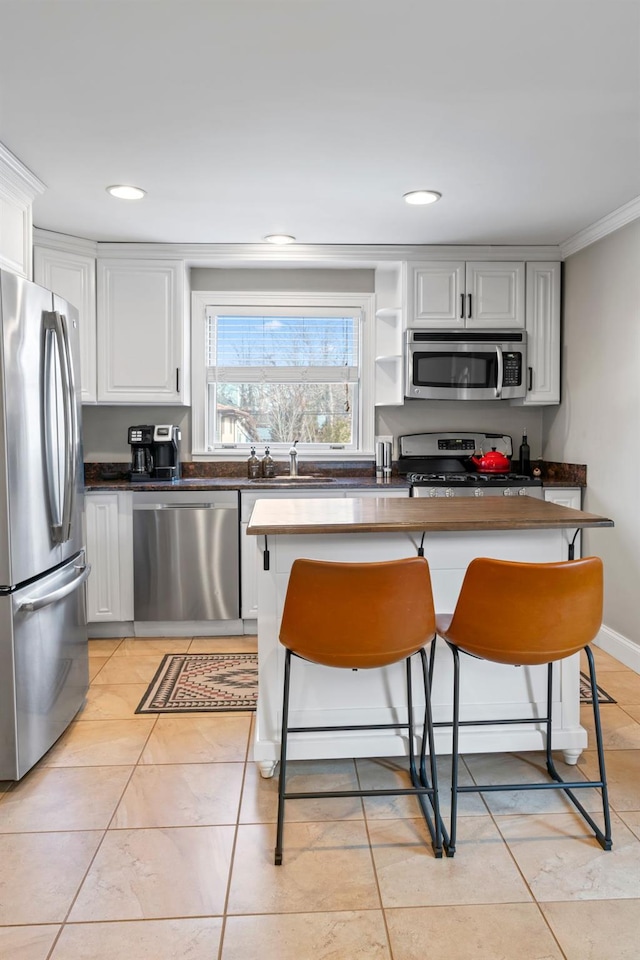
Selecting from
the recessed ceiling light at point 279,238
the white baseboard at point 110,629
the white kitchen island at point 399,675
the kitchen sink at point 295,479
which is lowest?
the white baseboard at point 110,629

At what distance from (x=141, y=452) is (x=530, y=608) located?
300 centimetres

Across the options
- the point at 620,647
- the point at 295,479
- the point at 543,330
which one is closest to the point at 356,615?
the point at 620,647

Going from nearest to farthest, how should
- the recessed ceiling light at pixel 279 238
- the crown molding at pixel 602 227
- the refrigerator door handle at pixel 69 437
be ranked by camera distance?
1. the refrigerator door handle at pixel 69 437
2. the crown molding at pixel 602 227
3. the recessed ceiling light at pixel 279 238

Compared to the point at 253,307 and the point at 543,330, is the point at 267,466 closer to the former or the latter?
the point at 253,307

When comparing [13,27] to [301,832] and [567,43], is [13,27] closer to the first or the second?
[567,43]

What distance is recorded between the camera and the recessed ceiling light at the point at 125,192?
324cm

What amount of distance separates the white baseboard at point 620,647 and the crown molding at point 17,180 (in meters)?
3.84

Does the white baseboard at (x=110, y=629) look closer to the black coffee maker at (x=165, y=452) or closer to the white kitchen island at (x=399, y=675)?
the black coffee maker at (x=165, y=452)

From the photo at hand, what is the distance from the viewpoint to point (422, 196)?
332 cm

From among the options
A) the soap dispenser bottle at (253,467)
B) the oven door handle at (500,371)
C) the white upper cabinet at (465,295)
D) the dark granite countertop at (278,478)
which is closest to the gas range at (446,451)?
the dark granite countertop at (278,478)

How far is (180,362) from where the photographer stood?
4.31 meters

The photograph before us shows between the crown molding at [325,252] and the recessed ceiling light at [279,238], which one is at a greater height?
the recessed ceiling light at [279,238]

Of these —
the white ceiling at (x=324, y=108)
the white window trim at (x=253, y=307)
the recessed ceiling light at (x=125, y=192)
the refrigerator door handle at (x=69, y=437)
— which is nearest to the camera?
the white ceiling at (x=324, y=108)

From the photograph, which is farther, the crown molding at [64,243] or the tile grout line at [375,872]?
the crown molding at [64,243]
